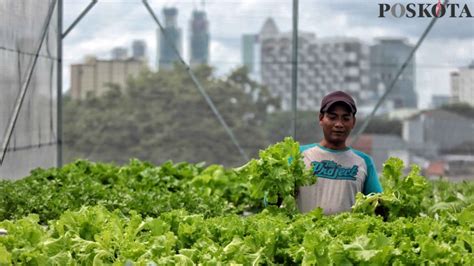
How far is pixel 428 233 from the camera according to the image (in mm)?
4102

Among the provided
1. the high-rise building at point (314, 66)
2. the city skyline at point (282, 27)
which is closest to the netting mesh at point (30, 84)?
the city skyline at point (282, 27)

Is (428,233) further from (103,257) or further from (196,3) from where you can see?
(196,3)

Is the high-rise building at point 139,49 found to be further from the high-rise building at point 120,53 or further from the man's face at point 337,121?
the man's face at point 337,121

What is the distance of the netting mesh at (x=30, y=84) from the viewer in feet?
26.3

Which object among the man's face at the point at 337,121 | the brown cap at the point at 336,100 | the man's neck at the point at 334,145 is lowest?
the man's neck at the point at 334,145

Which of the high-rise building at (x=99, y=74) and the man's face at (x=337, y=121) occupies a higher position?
the high-rise building at (x=99, y=74)

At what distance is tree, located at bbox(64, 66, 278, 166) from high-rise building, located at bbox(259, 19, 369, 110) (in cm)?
34

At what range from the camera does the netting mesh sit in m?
8.02

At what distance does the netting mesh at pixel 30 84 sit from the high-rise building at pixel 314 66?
16.2ft

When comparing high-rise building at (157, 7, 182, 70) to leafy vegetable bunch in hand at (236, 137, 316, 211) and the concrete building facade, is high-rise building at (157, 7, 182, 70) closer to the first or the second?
the concrete building facade

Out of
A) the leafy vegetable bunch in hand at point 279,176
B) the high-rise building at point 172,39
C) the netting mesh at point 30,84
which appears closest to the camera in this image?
the leafy vegetable bunch in hand at point 279,176

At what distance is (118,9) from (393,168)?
1075cm

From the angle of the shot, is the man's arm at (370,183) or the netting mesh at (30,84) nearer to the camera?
the man's arm at (370,183)

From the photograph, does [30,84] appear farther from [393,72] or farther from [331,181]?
[393,72]
